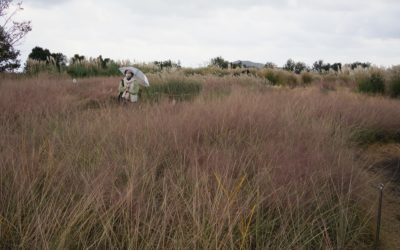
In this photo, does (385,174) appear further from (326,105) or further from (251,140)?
(326,105)

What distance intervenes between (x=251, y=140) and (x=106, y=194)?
141 cm

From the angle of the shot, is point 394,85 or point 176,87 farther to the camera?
point 394,85

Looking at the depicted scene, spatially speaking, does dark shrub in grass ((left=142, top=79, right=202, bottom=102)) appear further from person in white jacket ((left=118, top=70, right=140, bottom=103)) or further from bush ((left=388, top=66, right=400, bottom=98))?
bush ((left=388, top=66, right=400, bottom=98))

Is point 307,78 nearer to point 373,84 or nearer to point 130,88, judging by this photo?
point 373,84

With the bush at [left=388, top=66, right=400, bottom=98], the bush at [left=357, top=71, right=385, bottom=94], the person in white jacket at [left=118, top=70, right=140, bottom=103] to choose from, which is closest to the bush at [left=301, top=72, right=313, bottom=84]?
the bush at [left=357, top=71, right=385, bottom=94]

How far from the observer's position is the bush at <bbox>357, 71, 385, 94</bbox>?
9992mm

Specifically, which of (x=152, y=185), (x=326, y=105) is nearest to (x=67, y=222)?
(x=152, y=185)

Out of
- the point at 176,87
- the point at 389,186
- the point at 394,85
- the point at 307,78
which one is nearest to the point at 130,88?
the point at 176,87

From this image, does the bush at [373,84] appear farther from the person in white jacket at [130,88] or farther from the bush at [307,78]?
the person in white jacket at [130,88]

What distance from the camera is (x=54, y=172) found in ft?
7.64

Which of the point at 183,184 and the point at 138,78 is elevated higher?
the point at 138,78

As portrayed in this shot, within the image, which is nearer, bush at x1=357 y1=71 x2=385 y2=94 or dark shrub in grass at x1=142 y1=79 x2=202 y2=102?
dark shrub in grass at x1=142 y1=79 x2=202 y2=102

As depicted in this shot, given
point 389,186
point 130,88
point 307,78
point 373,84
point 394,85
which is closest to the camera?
point 389,186

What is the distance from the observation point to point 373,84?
10109mm
